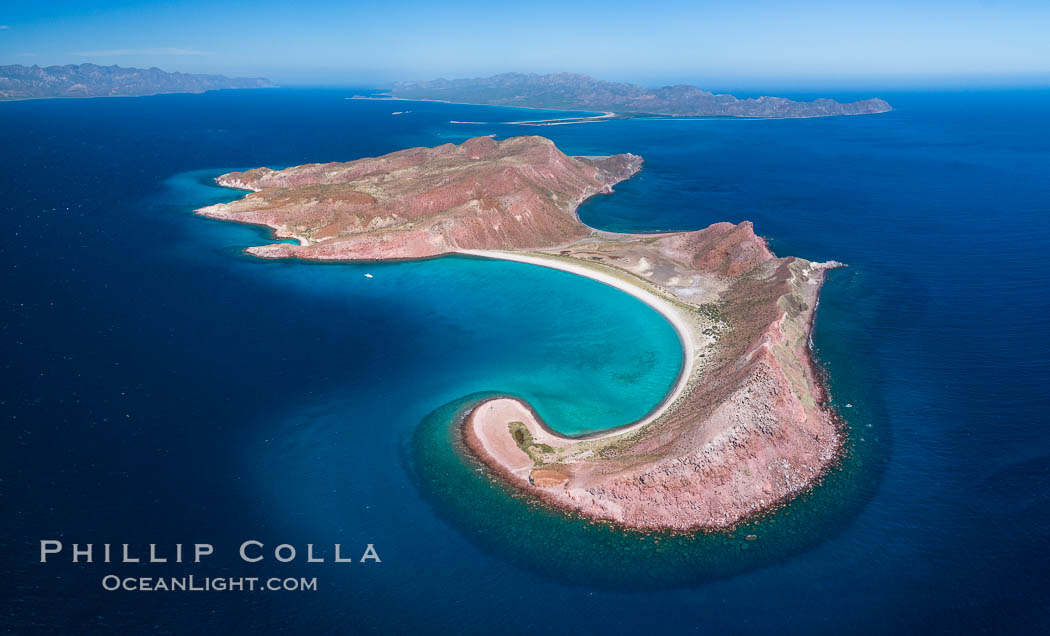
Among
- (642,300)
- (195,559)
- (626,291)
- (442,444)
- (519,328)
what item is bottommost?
(195,559)

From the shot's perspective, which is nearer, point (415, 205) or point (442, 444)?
point (442, 444)

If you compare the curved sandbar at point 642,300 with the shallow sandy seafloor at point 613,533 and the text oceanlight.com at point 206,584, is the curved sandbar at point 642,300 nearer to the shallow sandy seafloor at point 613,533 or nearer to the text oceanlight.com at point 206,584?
the shallow sandy seafloor at point 613,533

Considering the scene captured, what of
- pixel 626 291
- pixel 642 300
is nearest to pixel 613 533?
pixel 642 300

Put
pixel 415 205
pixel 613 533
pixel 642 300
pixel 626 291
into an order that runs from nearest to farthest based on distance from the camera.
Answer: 1. pixel 613 533
2. pixel 642 300
3. pixel 626 291
4. pixel 415 205

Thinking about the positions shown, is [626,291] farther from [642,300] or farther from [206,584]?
[206,584]

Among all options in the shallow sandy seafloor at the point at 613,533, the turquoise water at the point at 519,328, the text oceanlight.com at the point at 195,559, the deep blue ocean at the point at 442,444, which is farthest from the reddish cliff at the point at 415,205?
the text oceanlight.com at the point at 195,559

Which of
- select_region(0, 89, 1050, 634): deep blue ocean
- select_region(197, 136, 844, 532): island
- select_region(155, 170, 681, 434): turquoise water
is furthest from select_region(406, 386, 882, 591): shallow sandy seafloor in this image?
select_region(155, 170, 681, 434): turquoise water

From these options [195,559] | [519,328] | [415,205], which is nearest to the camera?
[195,559]
